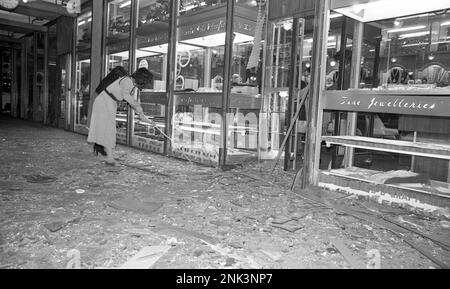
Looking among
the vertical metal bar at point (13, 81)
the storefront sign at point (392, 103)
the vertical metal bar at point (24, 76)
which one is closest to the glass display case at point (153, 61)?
the storefront sign at point (392, 103)

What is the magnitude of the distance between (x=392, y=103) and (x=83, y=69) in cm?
1257

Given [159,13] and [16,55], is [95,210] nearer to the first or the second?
[159,13]

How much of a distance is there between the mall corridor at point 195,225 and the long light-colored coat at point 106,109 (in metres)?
1.28

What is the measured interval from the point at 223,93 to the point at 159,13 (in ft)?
12.6

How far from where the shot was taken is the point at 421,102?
4062mm

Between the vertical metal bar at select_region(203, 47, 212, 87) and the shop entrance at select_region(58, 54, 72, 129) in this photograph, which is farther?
the shop entrance at select_region(58, 54, 72, 129)

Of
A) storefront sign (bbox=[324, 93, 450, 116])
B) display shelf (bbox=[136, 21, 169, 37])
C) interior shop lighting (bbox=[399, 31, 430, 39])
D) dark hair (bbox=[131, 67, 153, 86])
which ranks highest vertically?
interior shop lighting (bbox=[399, 31, 430, 39])

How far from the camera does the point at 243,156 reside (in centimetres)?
732

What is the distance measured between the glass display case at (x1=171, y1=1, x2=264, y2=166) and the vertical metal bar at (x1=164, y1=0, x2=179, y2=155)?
0.10 m

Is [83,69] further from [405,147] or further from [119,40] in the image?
[405,147]

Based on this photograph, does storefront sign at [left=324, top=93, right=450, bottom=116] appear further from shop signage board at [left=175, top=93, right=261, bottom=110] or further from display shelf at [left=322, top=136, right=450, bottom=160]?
shop signage board at [left=175, top=93, right=261, bottom=110]

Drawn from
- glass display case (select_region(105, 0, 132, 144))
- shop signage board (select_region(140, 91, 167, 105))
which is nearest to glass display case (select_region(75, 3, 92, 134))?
glass display case (select_region(105, 0, 132, 144))

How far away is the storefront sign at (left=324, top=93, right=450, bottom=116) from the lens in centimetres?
394

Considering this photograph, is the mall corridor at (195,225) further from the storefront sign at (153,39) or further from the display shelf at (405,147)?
the storefront sign at (153,39)
